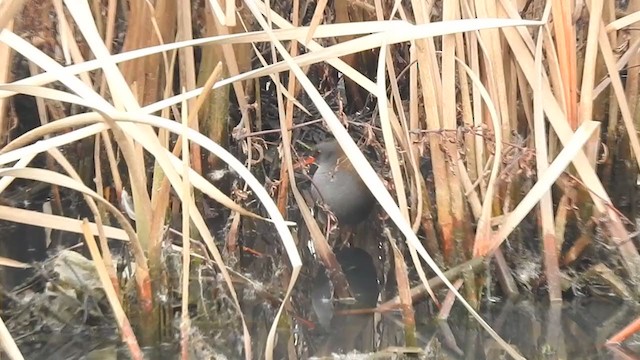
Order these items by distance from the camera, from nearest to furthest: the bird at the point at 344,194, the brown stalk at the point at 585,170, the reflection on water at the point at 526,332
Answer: the reflection on water at the point at 526,332 → the brown stalk at the point at 585,170 → the bird at the point at 344,194

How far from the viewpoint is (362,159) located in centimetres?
101

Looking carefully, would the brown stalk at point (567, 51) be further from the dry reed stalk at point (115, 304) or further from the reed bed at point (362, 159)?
the dry reed stalk at point (115, 304)

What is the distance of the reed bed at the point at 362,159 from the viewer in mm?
1052

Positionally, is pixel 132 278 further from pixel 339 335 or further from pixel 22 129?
pixel 22 129

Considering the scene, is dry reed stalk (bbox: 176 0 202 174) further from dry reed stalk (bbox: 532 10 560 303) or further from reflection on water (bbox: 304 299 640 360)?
dry reed stalk (bbox: 532 10 560 303)

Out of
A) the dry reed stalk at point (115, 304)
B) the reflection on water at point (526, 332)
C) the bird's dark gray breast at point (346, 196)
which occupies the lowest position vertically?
the reflection on water at point (526, 332)

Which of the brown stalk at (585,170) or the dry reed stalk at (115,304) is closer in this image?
the dry reed stalk at (115,304)

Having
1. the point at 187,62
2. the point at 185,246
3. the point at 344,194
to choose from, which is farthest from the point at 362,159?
the point at 344,194

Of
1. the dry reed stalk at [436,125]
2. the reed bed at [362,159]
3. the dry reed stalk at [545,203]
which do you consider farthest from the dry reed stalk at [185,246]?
the dry reed stalk at [545,203]

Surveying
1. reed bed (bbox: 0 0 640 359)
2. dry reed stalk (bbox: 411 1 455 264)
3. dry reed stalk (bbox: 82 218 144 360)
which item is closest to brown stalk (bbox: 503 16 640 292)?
reed bed (bbox: 0 0 640 359)

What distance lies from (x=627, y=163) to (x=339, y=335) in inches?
25.8

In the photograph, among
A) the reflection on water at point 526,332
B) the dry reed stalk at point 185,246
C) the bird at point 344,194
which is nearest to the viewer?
the dry reed stalk at point 185,246

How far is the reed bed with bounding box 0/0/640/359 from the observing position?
1052mm

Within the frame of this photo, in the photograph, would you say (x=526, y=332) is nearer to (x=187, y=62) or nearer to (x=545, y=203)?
(x=545, y=203)
